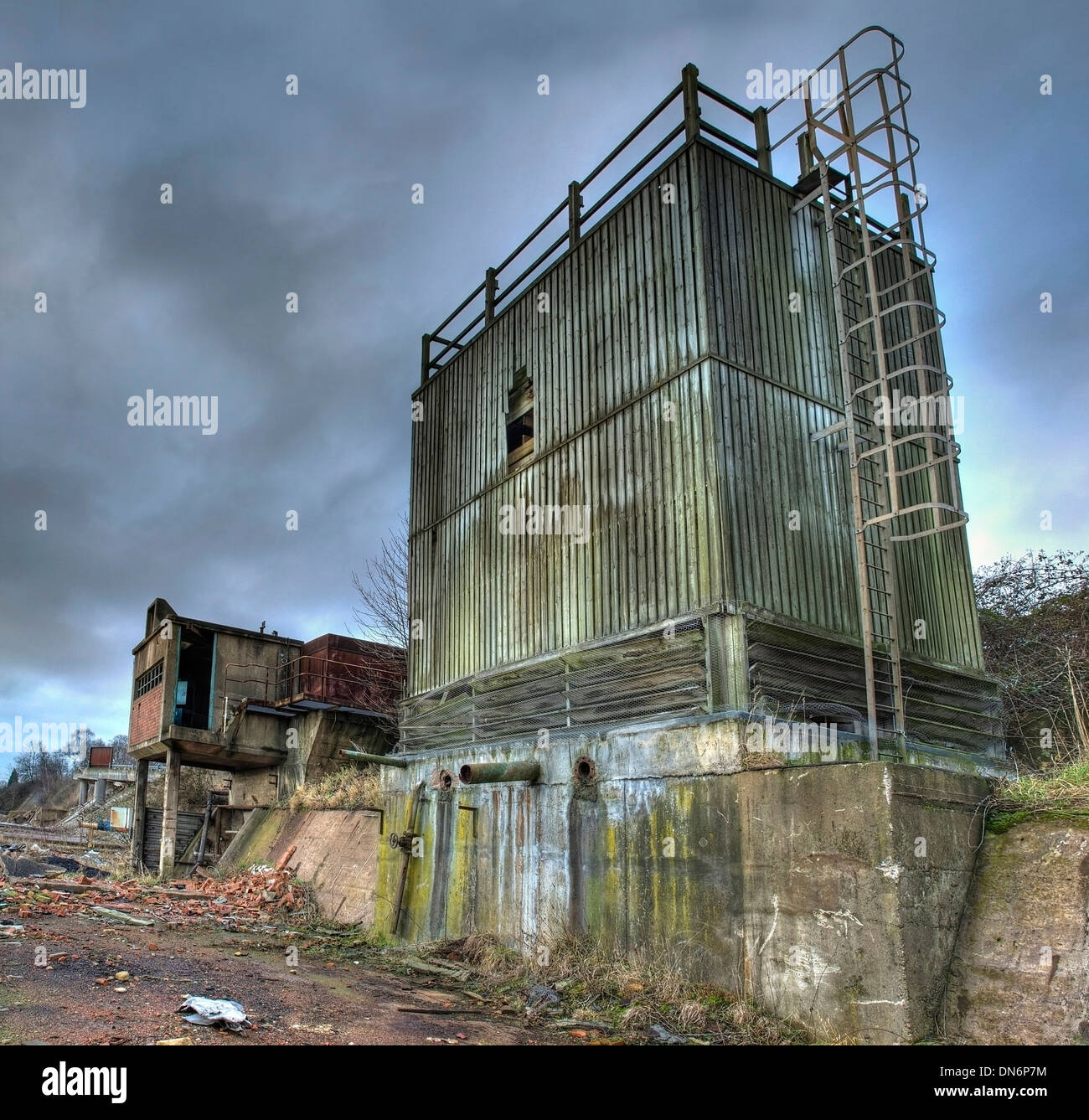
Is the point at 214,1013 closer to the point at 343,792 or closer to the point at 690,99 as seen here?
the point at 690,99

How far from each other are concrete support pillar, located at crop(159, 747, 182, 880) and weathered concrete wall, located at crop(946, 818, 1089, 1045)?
1989 cm

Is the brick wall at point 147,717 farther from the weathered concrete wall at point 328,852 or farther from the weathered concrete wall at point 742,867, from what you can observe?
the weathered concrete wall at point 742,867

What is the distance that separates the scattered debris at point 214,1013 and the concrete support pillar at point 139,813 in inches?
704

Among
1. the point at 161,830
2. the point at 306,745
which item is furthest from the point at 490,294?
the point at 161,830

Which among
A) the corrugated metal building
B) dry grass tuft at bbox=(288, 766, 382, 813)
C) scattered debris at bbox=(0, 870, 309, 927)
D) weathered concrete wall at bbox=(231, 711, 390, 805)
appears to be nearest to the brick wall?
weathered concrete wall at bbox=(231, 711, 390, 805)

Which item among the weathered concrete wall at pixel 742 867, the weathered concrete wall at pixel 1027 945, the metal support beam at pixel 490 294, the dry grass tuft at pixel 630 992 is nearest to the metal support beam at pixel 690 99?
the metal support beam at pixel 490 294

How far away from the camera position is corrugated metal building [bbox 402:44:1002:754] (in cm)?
995

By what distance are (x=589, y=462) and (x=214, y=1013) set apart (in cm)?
794

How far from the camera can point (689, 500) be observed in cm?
1023

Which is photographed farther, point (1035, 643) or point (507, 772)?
point (1035, 643)

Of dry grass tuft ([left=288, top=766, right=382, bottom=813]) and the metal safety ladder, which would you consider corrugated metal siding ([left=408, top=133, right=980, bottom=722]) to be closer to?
the metal safety ladder

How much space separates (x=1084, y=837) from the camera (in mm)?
6969

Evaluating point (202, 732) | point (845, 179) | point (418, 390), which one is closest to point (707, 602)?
point (845, 179)

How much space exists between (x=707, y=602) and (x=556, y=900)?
13.0ft
